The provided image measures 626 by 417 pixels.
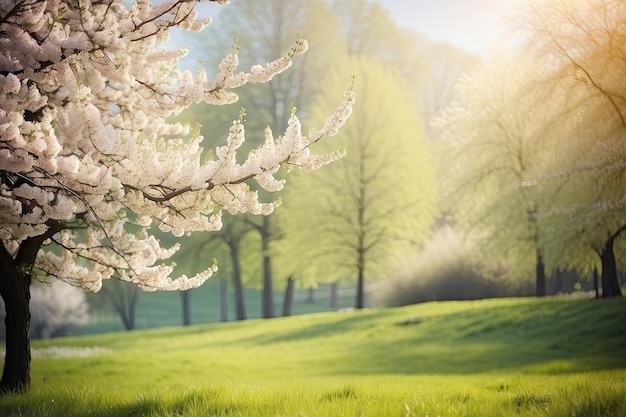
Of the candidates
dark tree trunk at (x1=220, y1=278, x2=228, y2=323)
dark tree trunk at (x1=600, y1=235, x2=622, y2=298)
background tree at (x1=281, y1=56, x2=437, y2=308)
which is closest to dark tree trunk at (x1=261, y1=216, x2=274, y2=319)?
background tree at (x1=281, y1=56, x2=437, y2=308)

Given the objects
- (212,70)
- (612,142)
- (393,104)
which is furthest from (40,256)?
(212,70)

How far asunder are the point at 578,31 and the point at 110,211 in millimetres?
11596

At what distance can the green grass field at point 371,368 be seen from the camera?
483cm

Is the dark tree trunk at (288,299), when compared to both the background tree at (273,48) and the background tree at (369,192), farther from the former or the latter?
the background tree at (369,192)

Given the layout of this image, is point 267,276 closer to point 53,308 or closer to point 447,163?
point 447,163

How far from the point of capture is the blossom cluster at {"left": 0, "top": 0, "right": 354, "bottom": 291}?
4.35 m

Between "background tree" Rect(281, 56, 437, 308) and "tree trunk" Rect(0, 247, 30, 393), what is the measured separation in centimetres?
1686

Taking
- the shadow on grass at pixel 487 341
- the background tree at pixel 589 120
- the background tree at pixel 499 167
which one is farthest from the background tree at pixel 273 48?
the background tree at pixel 589 120

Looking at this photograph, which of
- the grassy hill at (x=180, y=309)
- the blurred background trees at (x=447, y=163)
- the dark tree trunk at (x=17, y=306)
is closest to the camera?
the dark tree trunk at (x=17, y=306)

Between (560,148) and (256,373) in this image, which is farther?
(560,148)

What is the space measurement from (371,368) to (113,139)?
964 cm

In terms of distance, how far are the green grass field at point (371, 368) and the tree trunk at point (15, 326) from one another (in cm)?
29

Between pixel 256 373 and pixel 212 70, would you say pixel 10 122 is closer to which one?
pixel 256 373

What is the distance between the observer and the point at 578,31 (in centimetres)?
1269
